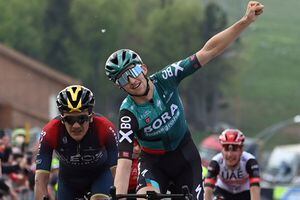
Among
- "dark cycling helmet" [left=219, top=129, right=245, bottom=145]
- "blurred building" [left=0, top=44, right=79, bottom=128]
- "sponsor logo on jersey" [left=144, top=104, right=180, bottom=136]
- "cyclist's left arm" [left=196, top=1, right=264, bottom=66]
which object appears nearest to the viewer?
"cyclist's left arm" [left=196, top=1, right=264, bottom=66]

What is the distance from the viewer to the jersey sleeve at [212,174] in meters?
12.6

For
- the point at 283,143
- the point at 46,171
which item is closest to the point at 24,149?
the point at 46,171

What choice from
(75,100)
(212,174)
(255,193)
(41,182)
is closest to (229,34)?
(75,100)

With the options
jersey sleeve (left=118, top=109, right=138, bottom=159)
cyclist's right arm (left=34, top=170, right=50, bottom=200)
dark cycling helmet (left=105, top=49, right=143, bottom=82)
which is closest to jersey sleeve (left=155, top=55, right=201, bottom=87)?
dark cycling helmet (left=105, top=49, right=143, bottom=82)

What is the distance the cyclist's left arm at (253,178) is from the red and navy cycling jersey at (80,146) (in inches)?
81.3

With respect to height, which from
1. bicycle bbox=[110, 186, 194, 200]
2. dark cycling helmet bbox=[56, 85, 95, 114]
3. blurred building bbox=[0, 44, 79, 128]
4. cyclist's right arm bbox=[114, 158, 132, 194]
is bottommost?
bicycle bbox=[110, 186, 194, 200]

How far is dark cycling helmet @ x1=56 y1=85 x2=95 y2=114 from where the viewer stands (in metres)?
10.3

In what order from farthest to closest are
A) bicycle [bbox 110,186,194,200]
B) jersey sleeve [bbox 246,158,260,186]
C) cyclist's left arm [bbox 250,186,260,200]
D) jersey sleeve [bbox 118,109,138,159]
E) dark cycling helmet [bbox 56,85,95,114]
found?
jersey sleeve [bbox 246,158,260,186]
cyclist's left arm [bbox 250,186,260,200]
dark cycling helmet [bbox 56,85,95,114]
jersey sleeve [bbox 118,109,138,159]
bicycle [bbox 110,186,194,200]

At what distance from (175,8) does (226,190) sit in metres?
77.6

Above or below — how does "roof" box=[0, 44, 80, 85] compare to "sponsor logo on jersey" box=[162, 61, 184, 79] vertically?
above

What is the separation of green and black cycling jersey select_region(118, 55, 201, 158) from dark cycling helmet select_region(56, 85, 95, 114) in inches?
19.4

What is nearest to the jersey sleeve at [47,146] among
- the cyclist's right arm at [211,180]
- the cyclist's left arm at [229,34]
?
the cyclist's left arm at [229,34]

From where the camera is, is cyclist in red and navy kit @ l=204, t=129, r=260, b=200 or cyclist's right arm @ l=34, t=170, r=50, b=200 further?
cyclist in red and navy kit @ l=204, t=129, r=260, b=200

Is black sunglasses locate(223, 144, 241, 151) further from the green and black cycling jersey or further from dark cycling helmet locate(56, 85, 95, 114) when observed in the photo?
dark cycling helmet locate(56, 85, 95, 114)
